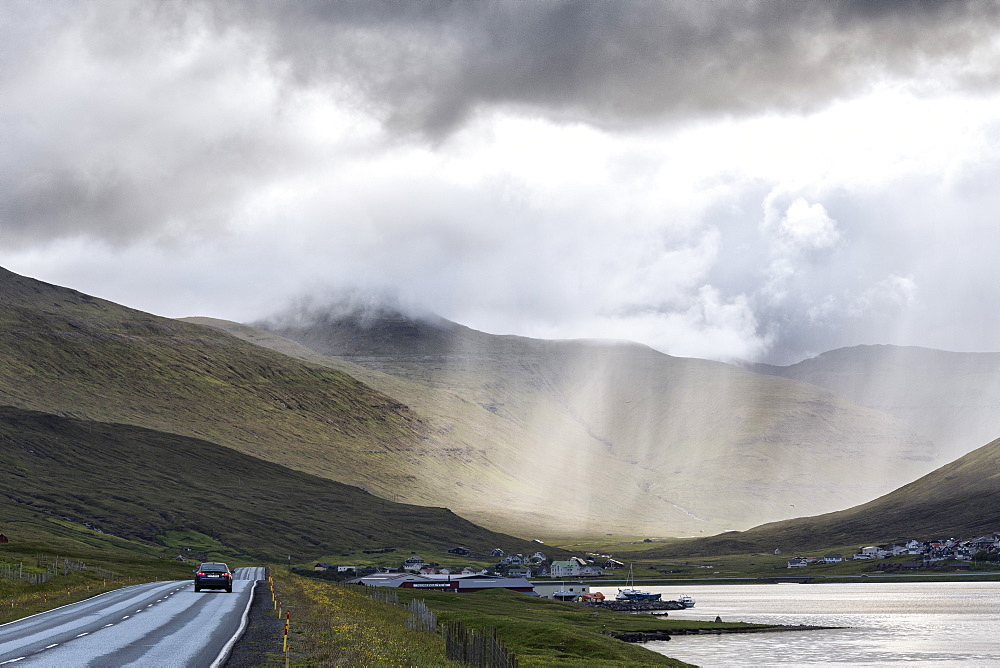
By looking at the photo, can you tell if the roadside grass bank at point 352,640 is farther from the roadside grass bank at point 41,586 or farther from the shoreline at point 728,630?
the shoreline at point 728,630

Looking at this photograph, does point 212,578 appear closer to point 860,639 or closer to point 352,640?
point 352,640

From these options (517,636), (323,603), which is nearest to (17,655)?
(323,603)

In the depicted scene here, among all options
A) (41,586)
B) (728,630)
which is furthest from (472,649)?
(728,630)

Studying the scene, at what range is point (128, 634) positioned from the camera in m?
46.4

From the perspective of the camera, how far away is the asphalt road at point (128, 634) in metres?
36.7

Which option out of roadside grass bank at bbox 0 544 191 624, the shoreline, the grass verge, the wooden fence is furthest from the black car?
the shoreline

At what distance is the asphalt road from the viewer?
3666cm

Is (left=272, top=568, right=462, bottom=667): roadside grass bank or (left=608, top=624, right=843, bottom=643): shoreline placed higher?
(left=272, top=568, right=462, bottom=667): roadside grass bank

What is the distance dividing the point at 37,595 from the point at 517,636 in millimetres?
43403

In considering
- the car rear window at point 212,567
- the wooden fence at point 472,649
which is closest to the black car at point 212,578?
the car rear window at point 212,567

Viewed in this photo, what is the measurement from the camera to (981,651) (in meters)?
112

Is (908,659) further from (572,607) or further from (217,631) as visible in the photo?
(217,631)

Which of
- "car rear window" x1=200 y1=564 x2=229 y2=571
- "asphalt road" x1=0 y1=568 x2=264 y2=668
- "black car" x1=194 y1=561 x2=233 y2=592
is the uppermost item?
"car rear window" x1=200 y1=564 x2=229 y2=571

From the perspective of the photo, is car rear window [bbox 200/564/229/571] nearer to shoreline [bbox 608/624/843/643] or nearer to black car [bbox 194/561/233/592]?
black car [bbox 194/561/233/592]
